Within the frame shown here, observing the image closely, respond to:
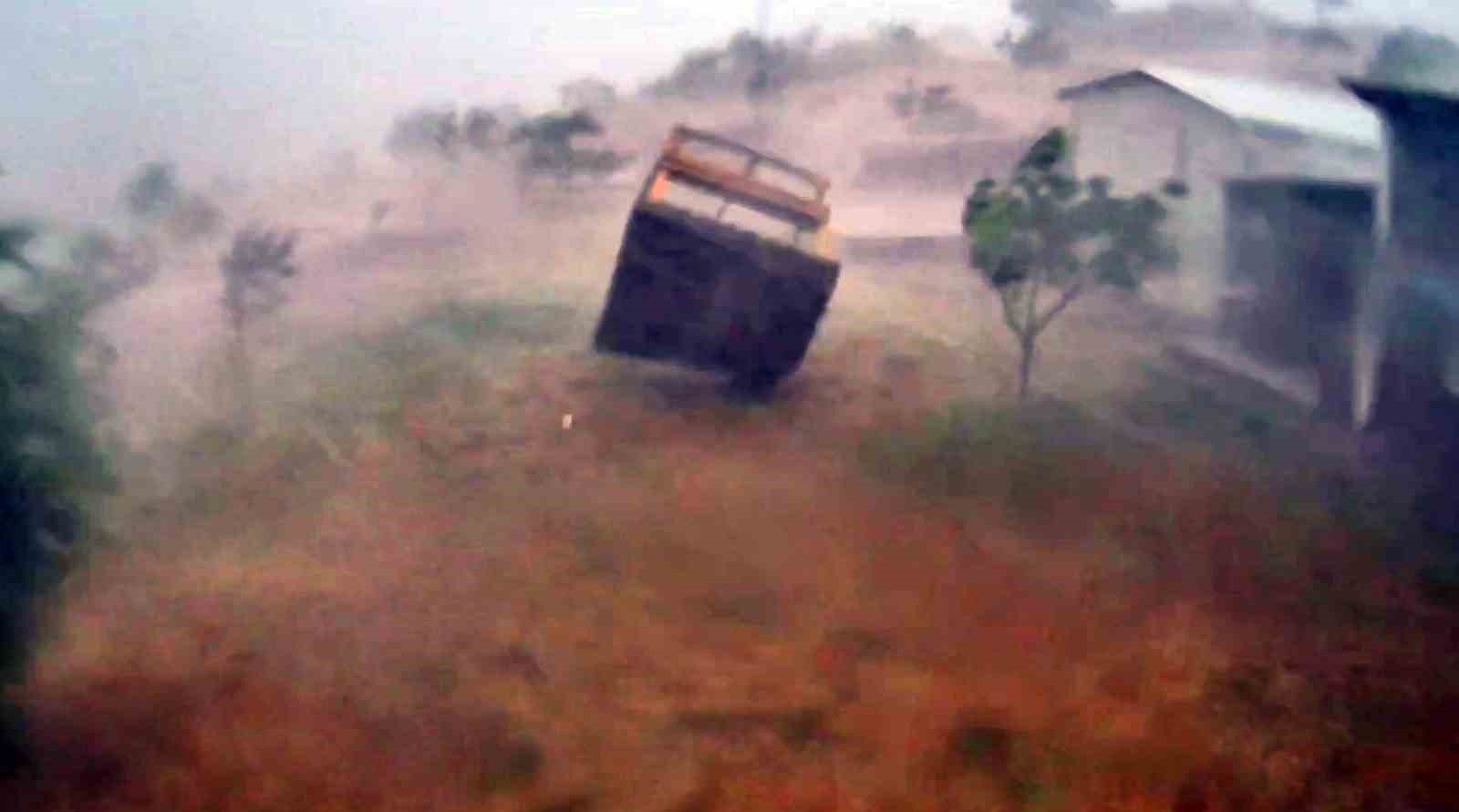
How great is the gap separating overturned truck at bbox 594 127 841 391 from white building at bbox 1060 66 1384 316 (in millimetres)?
5668

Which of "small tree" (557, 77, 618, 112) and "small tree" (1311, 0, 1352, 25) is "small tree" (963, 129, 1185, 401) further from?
"small tree" (557, 77, 618, 112)

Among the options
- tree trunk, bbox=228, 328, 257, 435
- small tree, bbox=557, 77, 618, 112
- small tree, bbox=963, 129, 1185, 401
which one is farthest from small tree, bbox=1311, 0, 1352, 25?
tree trunk, bbox=228, 328, 257, 435

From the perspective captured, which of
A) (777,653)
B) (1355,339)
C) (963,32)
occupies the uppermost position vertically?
(963,32)

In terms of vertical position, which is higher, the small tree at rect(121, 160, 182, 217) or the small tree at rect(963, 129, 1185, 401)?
the small tree at rect(963, 129, 1185, 401)

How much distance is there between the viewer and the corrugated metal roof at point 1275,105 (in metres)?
14.4

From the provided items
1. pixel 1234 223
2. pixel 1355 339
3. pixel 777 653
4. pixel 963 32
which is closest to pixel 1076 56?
pixel 963 32

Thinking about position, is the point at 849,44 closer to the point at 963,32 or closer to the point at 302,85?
the point at 963,32

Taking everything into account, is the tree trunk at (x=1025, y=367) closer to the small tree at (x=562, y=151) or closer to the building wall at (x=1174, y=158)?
the building wall at (x=1174, y=158)

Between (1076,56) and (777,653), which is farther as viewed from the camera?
(1076,56)

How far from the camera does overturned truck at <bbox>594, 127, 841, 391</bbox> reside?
1002cm

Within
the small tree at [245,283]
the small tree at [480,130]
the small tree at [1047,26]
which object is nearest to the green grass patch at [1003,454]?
the small tree at [245,283]

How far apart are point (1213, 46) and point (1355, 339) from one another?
56.1 ft

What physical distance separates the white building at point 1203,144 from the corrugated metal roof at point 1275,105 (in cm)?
2

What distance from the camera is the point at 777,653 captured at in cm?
788
